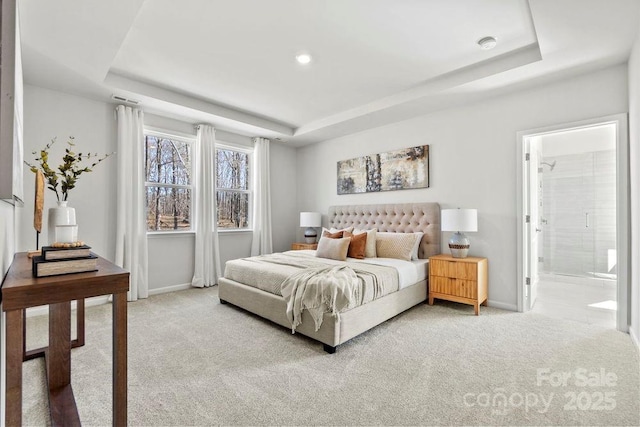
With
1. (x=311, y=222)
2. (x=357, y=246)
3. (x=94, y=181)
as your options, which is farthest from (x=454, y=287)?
(x=94, y=181)

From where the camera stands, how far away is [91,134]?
12.1 ft

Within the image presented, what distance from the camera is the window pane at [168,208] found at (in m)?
4.30

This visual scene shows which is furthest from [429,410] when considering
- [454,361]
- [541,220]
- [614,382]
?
[541,220]

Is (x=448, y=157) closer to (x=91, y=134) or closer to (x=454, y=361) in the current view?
(x=454, y=361)

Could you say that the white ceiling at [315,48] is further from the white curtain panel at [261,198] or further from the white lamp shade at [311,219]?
the white lamp shade at [311,219]

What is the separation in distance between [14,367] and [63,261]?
0.41 metres

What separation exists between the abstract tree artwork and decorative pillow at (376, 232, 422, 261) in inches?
31.3

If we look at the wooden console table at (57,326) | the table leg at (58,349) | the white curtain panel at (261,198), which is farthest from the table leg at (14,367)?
the white curtain panel at (261,198)

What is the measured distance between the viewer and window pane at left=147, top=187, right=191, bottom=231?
4301mm

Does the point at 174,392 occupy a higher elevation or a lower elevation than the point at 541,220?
lower

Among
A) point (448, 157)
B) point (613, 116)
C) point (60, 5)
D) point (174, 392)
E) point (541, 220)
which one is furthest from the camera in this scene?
point (541, 220)

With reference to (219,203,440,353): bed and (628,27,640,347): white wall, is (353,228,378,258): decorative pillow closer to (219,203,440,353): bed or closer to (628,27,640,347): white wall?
(219,203,440,353): bed

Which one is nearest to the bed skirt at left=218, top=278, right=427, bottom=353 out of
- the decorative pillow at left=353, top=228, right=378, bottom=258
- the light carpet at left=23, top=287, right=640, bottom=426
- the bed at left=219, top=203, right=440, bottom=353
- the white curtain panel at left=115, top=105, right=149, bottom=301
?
the bed at left=219, top=203, right=440, bottom=353

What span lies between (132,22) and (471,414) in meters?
3.47
